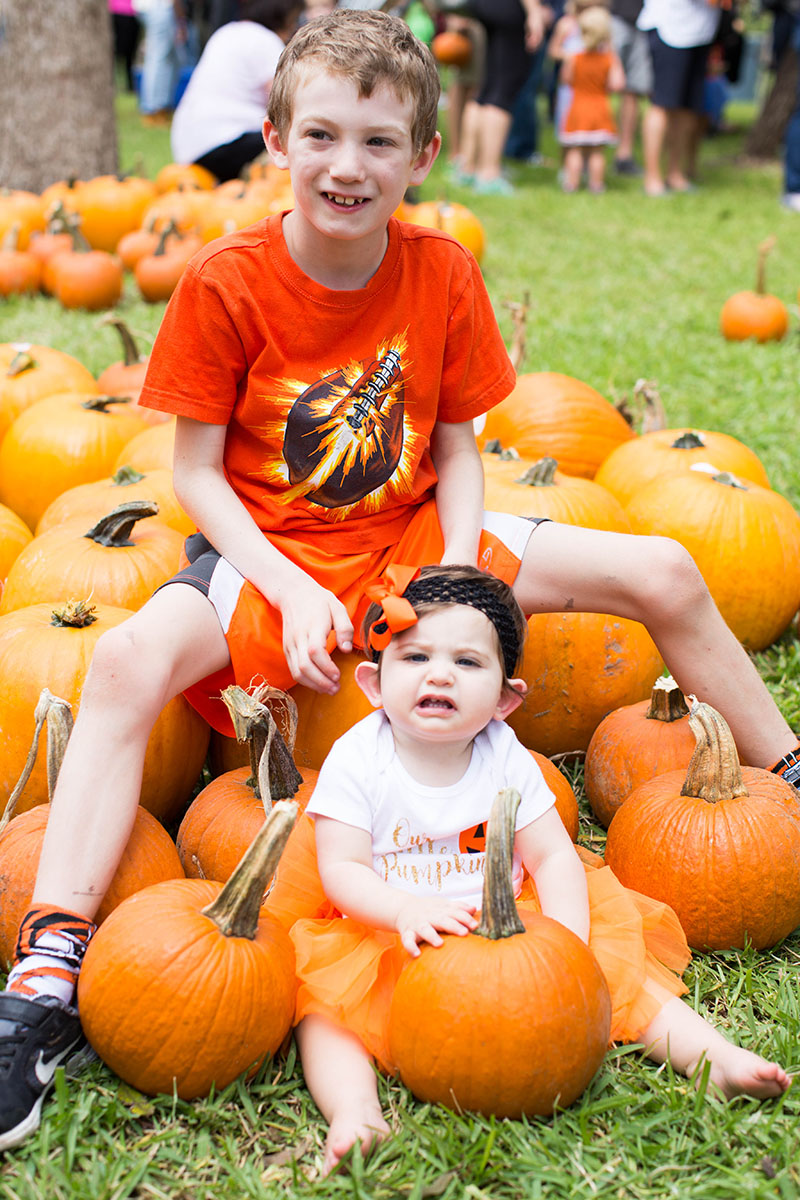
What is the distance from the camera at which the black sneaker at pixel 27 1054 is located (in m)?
1.74

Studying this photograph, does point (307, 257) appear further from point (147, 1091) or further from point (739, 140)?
point (739, 140)

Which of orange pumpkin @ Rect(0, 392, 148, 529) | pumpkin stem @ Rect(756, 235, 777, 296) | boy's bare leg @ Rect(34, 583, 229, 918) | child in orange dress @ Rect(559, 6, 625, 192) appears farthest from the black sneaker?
child in orange dress @ Rect(559, 6, 625, 192)

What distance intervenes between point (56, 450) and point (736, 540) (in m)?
2.26

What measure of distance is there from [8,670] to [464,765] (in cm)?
103

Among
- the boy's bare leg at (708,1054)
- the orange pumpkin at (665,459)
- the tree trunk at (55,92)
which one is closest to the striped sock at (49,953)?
the boy's bare leg at (708,1054)

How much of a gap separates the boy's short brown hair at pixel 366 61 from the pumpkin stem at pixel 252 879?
4.63 feet

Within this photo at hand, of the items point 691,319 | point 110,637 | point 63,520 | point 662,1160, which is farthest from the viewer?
point 691,319

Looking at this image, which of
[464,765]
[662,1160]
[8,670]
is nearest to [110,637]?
[8,670]

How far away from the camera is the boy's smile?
223 cm

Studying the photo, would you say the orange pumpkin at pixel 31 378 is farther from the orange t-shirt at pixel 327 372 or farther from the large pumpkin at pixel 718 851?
the large pumpkin at pixel 718 851

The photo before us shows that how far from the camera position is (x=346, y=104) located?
7.32 feet

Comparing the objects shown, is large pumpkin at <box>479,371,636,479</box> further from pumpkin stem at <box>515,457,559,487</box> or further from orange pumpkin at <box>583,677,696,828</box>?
orange pumpkin at <box>583,677,696,828</box>

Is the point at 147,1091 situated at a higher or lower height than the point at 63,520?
lower

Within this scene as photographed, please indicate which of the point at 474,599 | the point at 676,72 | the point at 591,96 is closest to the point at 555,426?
the point at 474,599
